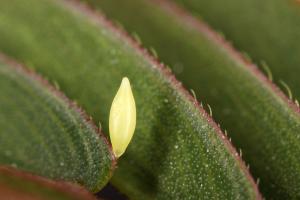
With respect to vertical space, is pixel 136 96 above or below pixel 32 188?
above

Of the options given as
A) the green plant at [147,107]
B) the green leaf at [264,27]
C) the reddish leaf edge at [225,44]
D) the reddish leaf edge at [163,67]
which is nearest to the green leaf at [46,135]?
the green plant at [147,107]

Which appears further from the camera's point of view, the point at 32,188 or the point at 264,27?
the point at 264,27

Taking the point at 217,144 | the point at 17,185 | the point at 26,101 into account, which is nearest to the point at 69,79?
the point at 26,101

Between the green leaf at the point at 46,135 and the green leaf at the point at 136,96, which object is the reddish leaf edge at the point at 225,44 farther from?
the green leaf at the point at 46,135

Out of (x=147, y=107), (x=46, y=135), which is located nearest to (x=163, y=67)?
(x=147, y=107)

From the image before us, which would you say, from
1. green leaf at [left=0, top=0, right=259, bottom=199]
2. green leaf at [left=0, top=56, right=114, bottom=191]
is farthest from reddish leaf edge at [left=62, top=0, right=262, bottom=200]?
green leaf at [left=0, top=56, right=114, bottom=191]

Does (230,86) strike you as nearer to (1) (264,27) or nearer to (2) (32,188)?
(1) (264,27)

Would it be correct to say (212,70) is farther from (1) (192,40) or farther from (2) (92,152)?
(2) (92,152)
